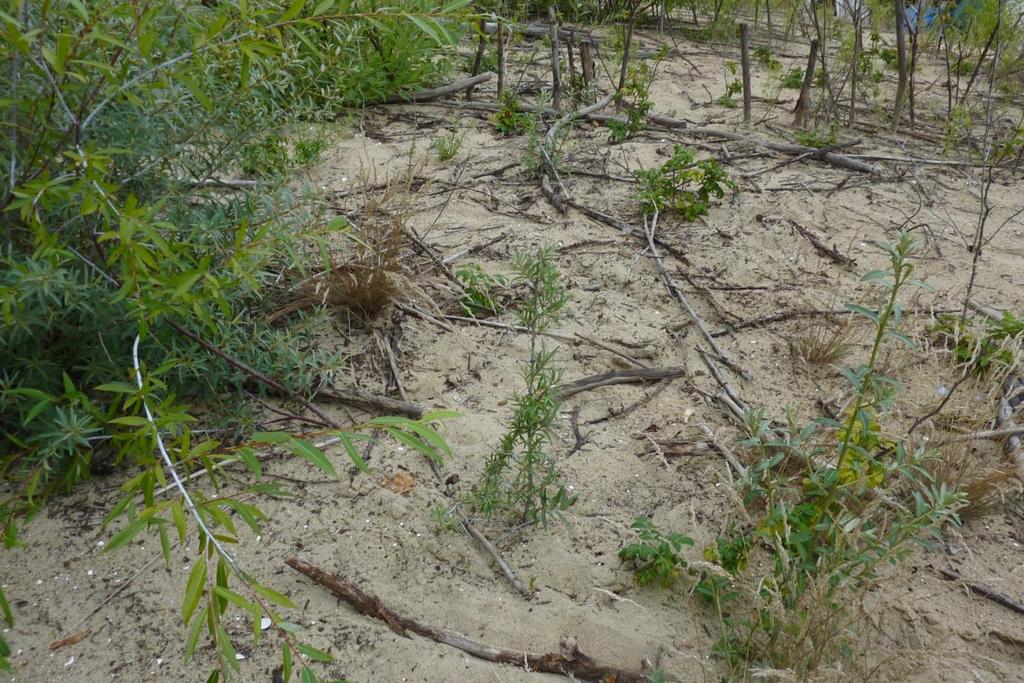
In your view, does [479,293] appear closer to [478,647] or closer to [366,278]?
[366,278]

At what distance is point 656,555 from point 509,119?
10.5 ft

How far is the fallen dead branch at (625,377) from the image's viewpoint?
284cm

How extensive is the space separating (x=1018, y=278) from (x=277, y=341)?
305 cm

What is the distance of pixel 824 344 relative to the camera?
2965mm

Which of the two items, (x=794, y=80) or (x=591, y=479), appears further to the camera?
(x=794, y=80)

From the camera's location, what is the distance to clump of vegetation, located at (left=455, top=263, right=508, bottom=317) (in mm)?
3168

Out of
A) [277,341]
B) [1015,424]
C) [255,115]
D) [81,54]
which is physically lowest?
[1015,424]

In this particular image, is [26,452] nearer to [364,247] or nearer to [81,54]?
[81,54]

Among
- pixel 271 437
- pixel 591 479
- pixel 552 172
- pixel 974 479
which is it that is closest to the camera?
pixel 271 437

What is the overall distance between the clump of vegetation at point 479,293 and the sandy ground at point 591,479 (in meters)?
0.06

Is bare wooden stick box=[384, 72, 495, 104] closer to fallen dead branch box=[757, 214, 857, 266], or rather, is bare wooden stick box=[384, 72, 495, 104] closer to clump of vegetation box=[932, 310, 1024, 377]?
fallen dead branch box=[757, 214, 857, 266]

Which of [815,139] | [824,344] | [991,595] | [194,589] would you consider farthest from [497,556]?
[815,139]

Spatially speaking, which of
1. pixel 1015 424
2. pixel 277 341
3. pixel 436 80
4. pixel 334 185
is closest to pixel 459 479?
pixel 277 341

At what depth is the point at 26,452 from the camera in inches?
86.4
